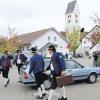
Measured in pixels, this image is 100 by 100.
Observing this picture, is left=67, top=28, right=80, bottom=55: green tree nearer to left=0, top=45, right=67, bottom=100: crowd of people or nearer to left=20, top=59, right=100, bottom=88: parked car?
left=20, top=59, right=100, bottom=88: parked car

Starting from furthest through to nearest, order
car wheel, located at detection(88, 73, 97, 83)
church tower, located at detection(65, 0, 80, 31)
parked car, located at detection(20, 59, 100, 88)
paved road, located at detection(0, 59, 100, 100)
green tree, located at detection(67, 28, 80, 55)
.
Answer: church tower, located at detection(65, 0, 80, 31)
green tree, located at detection(67, 28, 80, 55)
car wheel, located at detection(88, 73, 97, 83)
parked car, located at detection(20, 59, 100, 88)
paved road, located at detection(0, 59, 100, 100)

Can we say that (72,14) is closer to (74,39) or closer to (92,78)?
(74,39)

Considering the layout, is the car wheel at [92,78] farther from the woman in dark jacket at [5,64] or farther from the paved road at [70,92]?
the woman in dark jacket at [5,64]

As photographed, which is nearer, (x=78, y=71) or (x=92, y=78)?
(x=78, y=71)

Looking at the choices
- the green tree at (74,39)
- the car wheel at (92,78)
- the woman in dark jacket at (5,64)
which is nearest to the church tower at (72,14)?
the green tree at (74,39)

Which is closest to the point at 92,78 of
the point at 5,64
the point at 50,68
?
the point at 5,64

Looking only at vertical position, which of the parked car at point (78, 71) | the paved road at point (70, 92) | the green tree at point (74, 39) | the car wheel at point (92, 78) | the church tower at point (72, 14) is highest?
the church tower at point (72, 14)

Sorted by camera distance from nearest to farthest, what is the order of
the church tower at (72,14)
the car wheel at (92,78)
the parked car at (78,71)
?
the parked car at (78,71) < the car wheel at (92,78) < the church tower at (72,14)

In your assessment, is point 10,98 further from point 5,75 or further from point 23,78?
point 5,75

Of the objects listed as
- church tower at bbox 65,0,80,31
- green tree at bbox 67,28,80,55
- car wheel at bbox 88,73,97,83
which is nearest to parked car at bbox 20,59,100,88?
car wheel at bbox 88,73,97,83

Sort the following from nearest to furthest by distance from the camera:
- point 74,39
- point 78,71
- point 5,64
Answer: point 78,71
point 5,64
point 74,39

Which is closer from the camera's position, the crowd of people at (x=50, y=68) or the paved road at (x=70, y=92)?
the crowd of people at (x=50, y=68)

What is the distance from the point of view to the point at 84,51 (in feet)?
307

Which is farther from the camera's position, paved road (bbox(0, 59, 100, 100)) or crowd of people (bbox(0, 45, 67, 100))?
paved road (bbox(0, 59, 100, 100))
